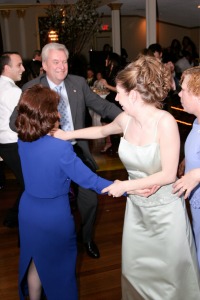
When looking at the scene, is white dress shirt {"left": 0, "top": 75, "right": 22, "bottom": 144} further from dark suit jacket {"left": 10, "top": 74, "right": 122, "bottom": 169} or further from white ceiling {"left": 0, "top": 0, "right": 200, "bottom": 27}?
white ceiling {"left": 0, "top": 0, "right": 200, "bottom": 27}

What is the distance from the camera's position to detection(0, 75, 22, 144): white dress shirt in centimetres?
292

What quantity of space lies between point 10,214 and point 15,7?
10927 millimetres

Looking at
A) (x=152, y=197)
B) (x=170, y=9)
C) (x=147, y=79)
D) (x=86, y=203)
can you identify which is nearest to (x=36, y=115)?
(x=147, y=79)

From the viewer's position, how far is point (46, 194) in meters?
1.70

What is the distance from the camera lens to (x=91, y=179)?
1706mm

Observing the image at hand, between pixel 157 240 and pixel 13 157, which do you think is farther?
pixel 13 157

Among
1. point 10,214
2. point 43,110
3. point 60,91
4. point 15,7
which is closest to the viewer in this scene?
point 43,110

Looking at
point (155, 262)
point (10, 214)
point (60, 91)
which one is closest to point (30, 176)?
point (155, 262)

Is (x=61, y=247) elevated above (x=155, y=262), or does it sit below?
above

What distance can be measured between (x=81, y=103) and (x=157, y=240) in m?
1.23

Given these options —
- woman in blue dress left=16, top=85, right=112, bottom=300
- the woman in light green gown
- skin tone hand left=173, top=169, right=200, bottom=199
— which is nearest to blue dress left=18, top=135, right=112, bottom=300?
woman in blue dress left=16, top=85, right=112, bottom=300

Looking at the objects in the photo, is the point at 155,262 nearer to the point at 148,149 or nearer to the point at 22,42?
the point at 148,149

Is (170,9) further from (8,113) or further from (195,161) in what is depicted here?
(195,161)

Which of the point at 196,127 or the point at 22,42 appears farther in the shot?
the point at 22,42
